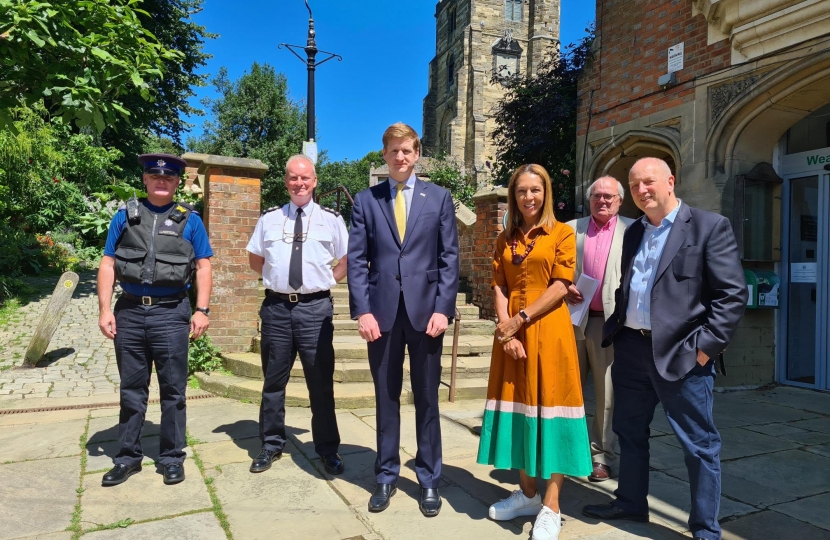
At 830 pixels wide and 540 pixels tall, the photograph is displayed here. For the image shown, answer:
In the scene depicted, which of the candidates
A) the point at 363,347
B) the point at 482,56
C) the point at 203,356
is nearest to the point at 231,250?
the point at 203,356

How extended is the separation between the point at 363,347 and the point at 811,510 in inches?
162

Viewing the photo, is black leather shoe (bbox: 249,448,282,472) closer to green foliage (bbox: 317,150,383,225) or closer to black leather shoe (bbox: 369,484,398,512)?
black leather shoe (bbox: 369,484,398,512)

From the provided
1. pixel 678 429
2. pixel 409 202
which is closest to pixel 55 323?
pixel 409 202

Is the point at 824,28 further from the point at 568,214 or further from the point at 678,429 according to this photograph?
the point at 678,429

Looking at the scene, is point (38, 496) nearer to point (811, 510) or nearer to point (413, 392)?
point (413, 392)

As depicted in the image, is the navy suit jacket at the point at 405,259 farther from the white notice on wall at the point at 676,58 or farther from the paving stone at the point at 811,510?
the white notice on wall at the point at 676,58

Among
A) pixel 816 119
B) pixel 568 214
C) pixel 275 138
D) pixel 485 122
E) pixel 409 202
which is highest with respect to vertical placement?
pixel 485 122

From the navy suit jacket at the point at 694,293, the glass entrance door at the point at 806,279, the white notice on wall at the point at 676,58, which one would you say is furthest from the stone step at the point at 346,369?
the white notice on wall at the point at 676,58

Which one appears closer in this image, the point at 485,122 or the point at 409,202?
the point at 409,202

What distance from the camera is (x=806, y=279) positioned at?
21.6 feet

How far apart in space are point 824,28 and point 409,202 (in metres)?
4.83

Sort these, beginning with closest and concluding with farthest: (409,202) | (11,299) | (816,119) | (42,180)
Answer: (409,202) → (816,119) → (11,299) → (42,180)

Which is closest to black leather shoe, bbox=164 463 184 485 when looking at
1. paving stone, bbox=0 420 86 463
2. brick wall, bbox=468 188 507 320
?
paving stone, bbox=0 420 86 463

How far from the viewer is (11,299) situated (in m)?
10.1
